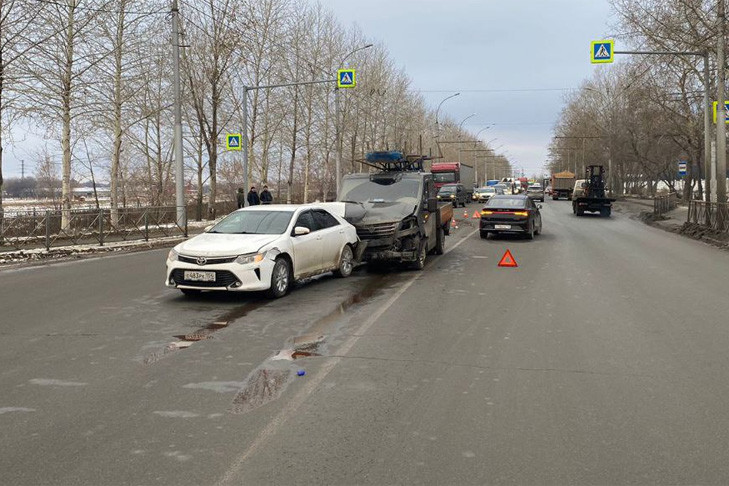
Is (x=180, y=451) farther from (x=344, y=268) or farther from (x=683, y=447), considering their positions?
(x=344, y=268)

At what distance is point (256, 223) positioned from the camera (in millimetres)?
10562

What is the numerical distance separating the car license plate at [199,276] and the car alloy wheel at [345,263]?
321 centimetres

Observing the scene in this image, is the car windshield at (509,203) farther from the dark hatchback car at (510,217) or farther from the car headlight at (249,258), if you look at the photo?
the car headlight at (249,258)

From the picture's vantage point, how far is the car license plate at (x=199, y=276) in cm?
915

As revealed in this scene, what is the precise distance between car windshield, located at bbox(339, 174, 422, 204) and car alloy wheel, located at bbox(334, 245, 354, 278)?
5.87 feet

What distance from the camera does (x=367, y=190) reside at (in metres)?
14.1

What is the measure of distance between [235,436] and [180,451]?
369mm

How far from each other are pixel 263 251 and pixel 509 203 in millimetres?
13256

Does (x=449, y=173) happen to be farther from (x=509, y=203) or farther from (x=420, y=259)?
(x=420, y=259)

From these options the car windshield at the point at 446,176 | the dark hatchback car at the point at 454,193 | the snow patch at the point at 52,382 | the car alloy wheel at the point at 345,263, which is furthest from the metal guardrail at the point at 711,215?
the car windshield at the point at 446,176

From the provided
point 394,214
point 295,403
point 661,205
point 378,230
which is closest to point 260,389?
point 295,403

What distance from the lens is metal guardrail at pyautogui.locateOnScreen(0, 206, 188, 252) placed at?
56.1ft

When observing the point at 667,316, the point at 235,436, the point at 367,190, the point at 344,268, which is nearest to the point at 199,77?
the point at 367,190

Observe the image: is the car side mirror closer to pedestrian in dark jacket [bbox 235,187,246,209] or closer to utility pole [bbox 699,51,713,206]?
utility pole [bbox 699,51,713,206]
